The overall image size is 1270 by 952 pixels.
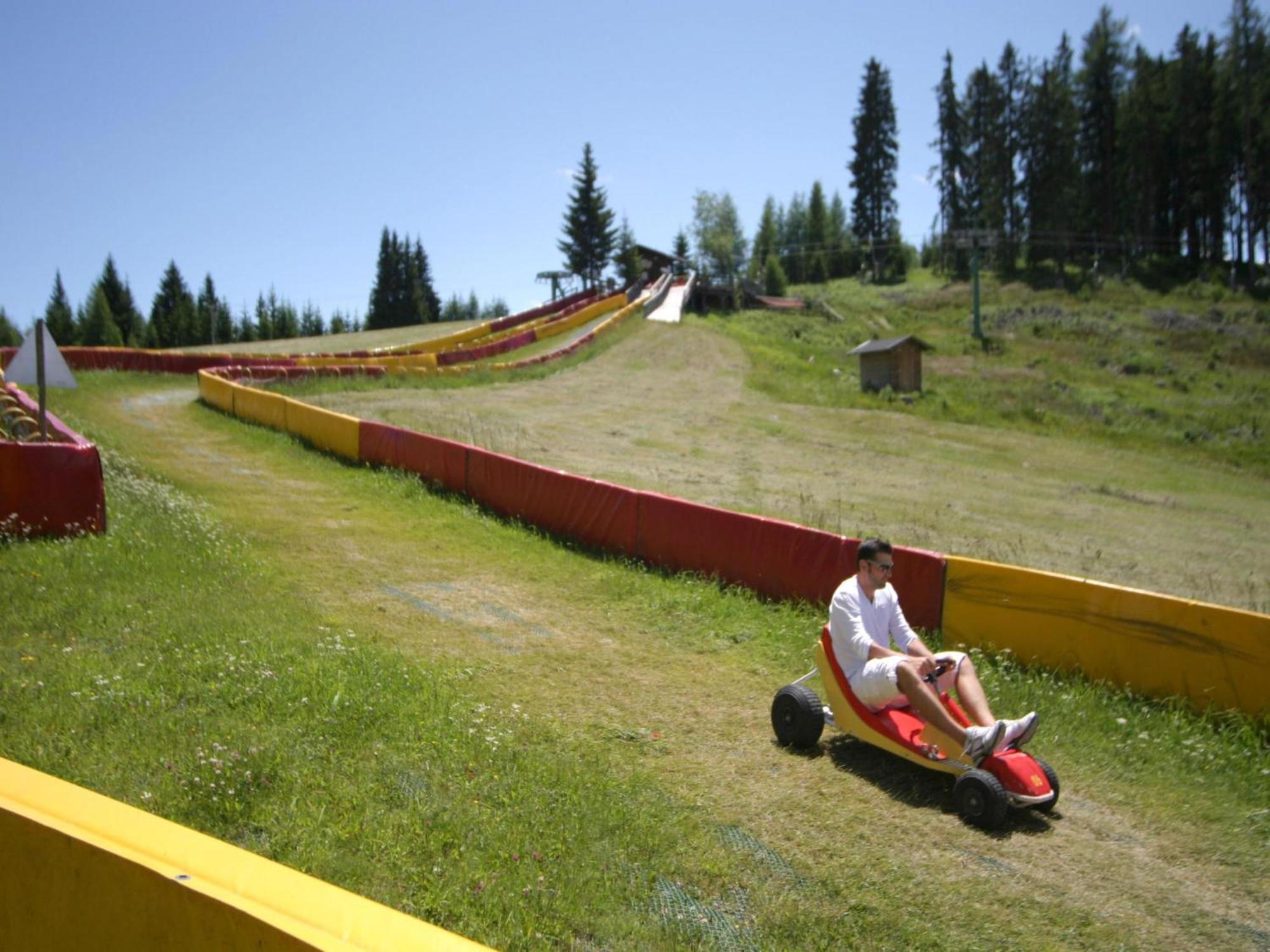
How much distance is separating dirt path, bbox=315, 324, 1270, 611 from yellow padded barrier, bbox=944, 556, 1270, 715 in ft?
A: 14.5

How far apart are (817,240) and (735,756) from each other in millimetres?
109126

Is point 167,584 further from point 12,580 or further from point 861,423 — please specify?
point 861,423

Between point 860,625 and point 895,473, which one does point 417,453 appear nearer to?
point 860,625

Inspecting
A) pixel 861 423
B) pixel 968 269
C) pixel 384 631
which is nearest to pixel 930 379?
pixel 861 423

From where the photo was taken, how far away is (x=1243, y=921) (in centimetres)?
470

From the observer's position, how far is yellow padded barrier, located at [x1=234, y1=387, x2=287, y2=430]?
19766 mm

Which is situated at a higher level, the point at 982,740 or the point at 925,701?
the point at 925,701

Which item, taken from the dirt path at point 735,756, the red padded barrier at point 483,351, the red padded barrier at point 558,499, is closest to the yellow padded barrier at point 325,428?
the dirt path at point 735,756

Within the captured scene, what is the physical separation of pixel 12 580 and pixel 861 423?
77.5 feet

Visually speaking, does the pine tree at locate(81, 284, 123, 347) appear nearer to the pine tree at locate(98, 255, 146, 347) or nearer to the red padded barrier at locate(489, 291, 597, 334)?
the pine tree at locate(98, 255, 146, 347)

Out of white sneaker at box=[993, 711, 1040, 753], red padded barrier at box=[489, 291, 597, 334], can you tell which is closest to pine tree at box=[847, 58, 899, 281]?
red padded barrier at box=[489, 291, 597, 334]

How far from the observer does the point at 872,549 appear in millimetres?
6277

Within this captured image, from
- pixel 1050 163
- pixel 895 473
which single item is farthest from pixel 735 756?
pixel 1050 163

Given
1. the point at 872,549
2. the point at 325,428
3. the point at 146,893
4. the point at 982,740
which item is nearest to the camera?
the point at 146,893
